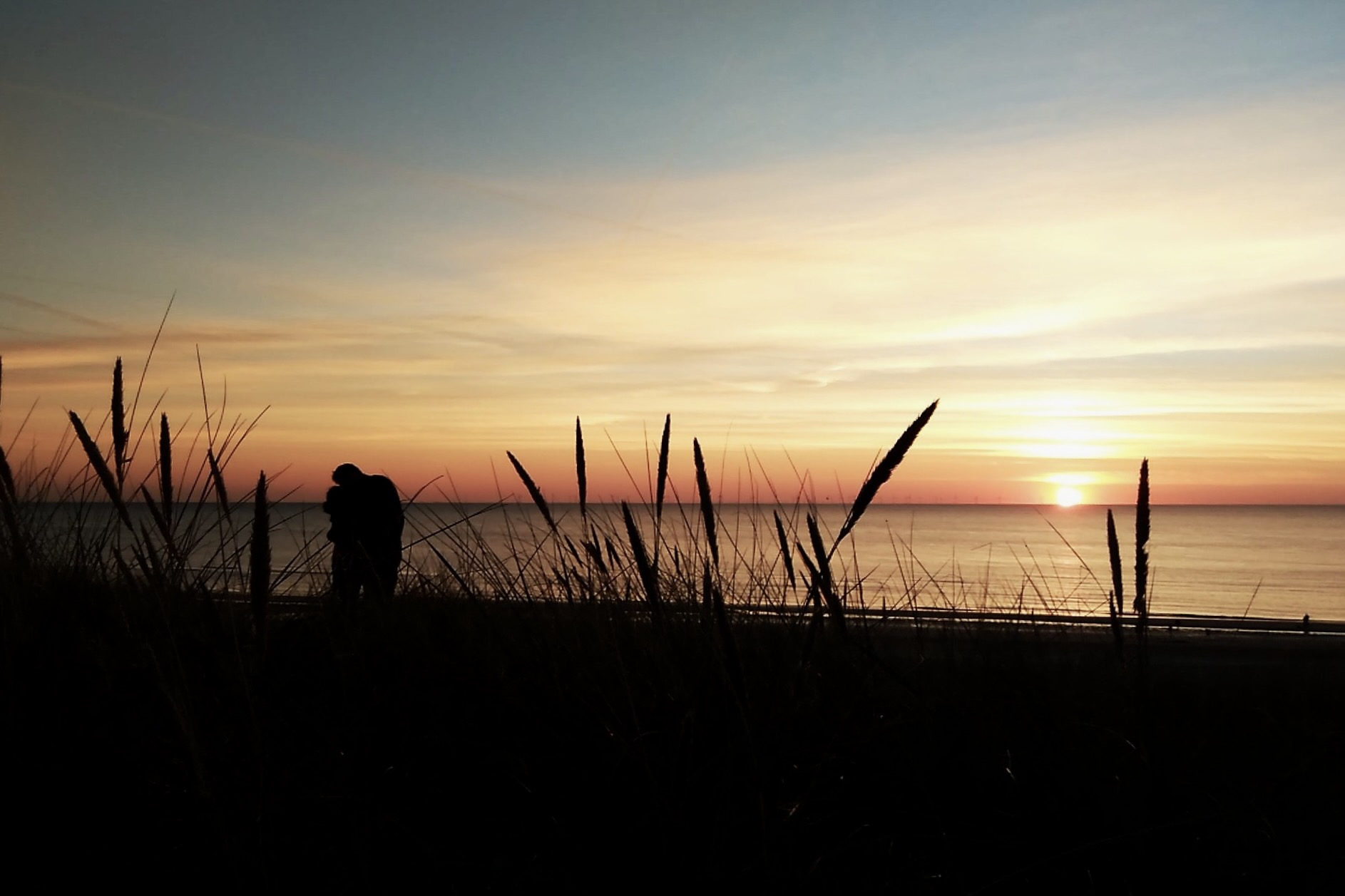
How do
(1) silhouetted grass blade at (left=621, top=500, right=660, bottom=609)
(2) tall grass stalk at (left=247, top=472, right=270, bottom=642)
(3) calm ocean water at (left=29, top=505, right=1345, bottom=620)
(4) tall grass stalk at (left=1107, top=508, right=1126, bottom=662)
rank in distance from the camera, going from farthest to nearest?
(3) calm ocean water at (left=29, top=505, right=1345, bottom=620) < (4) tall grass stalk at (left=1107, top=508, right=1126, bottom=662) < (1) silhouetted grass blade at (left=621, top=500, right=660, bottom=609) < (2) tall grass stalk at (left=247, top=472, right=270, bottom=642)

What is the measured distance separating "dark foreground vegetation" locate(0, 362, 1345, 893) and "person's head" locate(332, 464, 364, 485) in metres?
4.90

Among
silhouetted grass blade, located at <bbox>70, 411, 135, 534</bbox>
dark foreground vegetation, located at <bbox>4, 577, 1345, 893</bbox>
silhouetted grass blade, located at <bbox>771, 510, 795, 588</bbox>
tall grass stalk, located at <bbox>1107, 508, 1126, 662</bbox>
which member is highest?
silhouetted grass blade, located at <bbox>70, 411, 135, 534</bbox>

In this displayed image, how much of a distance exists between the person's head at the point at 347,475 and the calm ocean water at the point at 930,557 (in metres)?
0.69

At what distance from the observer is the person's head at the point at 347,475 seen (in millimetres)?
8016

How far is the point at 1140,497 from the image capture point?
2049mm

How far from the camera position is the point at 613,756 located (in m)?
2.21

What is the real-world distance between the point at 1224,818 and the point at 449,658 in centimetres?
201

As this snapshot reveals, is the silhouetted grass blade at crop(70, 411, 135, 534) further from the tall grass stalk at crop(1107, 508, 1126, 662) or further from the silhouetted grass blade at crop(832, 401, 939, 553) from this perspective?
the tall grass stalk at crop(1107, 508, 1126, 662)

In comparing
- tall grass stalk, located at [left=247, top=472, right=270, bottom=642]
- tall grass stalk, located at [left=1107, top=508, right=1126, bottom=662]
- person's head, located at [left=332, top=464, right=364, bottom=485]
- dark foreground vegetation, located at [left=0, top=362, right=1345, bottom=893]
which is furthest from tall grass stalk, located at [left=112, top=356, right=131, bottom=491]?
person's head, located at [left=332, top=464, right=364, bottom=485]

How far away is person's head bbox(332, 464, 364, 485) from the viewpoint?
8016 mm

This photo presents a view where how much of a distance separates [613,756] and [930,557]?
57.7 m

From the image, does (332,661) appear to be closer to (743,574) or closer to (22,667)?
(22,667)

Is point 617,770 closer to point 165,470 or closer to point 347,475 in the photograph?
point 165,470

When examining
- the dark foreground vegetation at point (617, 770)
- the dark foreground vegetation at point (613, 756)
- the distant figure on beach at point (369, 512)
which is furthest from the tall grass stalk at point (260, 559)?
the distant figure on beach at point (369, 512)
